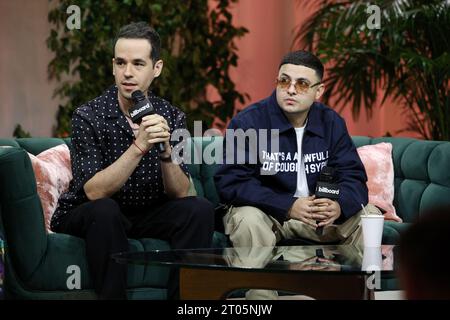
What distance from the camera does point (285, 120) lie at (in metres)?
3.14

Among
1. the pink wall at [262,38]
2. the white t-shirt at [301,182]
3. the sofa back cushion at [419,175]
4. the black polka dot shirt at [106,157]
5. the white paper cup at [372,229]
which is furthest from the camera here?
the pink wall at [262,38]

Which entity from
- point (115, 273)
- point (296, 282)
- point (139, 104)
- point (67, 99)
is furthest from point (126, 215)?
point (67, 99)

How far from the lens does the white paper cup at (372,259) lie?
2068mm

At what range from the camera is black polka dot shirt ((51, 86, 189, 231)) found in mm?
2752

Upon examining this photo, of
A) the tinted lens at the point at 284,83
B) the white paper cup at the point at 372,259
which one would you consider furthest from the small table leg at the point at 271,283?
the tinted lens at the point at 284,83

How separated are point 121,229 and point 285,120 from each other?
2.85ft

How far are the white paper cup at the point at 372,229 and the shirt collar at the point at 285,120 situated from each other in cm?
79

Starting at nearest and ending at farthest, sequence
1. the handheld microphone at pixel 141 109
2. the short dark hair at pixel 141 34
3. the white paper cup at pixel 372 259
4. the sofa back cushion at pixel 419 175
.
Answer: the white paper cup at pixel 372 259, the handheld microphone at pixel 141 109, the short dark hair at pixel 141 34, the sofa back cushion at pixel 419 175

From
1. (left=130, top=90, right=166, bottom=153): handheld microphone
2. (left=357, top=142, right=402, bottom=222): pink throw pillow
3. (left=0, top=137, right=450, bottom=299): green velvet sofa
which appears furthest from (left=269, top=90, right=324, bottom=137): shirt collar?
(left=130, top=90, right=166, bottom=153): handheld microphone

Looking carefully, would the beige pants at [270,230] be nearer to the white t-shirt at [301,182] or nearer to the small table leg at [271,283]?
the white t-shirt at [301,182]

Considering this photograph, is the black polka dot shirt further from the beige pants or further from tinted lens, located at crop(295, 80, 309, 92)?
tinted lens, located at crop(295, 80, 309, 92)

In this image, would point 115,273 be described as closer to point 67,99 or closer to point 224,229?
point 224,229

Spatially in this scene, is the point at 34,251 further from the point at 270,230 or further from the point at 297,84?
the point at 297,84

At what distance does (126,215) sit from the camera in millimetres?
2871
